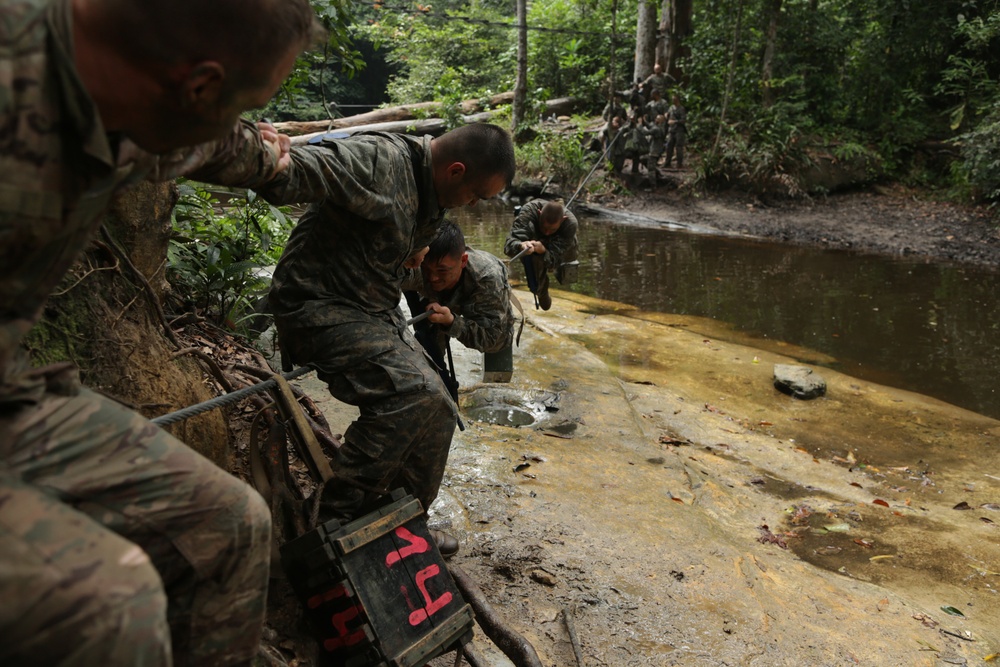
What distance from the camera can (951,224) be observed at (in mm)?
13914

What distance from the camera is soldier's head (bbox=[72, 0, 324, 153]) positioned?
1050mm

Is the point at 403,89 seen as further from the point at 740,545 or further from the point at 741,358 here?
the point at 740,545

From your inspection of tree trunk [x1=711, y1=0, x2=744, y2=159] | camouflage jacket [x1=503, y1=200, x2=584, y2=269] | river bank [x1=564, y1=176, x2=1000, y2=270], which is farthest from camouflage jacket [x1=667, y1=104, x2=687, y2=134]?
camouflage jacket [x1=503, y1=200, x2=584, y2=269]

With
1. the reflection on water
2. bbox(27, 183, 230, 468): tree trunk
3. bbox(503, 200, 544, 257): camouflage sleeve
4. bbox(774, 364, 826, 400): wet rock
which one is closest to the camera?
bbox(27, 183, 230, 468): tree trunk

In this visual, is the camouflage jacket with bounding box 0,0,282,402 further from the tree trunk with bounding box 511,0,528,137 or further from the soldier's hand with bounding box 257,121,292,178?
the tree trunk with bounding box 511,0,528,137

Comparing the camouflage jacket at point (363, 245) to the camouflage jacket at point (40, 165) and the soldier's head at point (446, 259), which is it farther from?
the camouflage jacket at point (40, 165)

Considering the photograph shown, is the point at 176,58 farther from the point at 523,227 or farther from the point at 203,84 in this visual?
the point at 523,227

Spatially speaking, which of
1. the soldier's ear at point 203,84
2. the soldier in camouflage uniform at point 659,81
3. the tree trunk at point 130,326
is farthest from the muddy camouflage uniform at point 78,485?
the soldier in camouflage uniform at point 659,81

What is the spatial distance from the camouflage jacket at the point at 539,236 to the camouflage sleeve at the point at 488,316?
111 inches

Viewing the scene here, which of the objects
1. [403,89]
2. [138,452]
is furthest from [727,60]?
[138,452]

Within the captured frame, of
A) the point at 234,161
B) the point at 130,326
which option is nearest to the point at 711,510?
the point at 130,326

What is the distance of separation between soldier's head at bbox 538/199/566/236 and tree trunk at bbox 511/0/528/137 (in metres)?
12.1

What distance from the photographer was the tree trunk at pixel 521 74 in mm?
18266

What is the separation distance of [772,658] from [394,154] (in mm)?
2246
